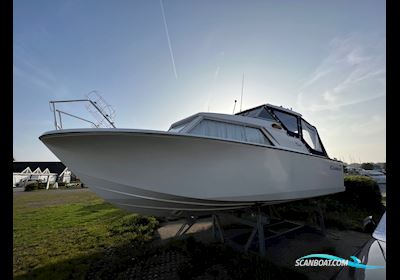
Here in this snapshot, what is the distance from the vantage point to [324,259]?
3910 mm

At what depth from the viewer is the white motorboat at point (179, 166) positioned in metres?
2.65

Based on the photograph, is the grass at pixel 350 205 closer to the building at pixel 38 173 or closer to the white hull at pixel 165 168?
the white hull at pixel 165 168

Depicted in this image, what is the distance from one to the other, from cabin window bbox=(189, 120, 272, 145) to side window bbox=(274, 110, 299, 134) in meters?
1.45

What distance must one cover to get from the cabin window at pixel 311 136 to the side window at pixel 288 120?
382 mm

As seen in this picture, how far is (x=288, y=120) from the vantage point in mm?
5203

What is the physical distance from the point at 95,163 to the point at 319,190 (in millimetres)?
4743

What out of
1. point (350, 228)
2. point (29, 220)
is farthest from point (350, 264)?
point (29, 220)

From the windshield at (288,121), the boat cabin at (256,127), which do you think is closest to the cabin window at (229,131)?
the boat cabin at (256,127)

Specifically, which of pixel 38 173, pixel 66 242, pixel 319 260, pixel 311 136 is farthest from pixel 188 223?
pixel 38 173

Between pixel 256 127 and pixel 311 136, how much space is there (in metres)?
2.91

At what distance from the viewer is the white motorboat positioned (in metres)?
2.65
